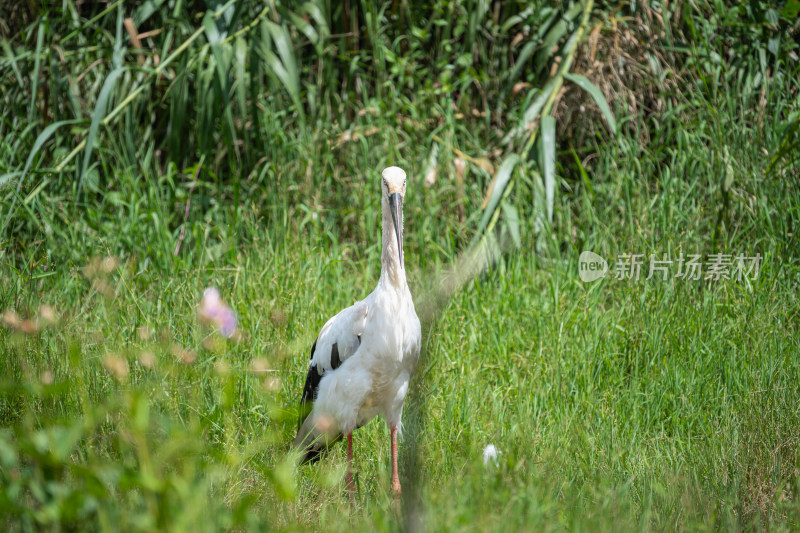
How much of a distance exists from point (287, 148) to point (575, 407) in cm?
262

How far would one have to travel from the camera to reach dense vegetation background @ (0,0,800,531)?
9.00 feet

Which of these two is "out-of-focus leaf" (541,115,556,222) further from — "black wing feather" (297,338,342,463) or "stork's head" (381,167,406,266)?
"black wing feather" (297,338,342,463)

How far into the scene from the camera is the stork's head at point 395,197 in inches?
118

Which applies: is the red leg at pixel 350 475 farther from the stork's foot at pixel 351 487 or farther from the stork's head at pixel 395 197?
the stork's head at pixel 395 197

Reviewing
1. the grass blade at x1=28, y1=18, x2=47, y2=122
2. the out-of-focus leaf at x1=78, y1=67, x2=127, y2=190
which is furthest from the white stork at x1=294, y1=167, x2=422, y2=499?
the grass blade at x1=28, y1=18, x2=47, y2=122

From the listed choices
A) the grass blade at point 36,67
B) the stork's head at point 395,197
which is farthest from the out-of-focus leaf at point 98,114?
the stork's head at point 395,197

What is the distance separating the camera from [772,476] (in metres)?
2.94

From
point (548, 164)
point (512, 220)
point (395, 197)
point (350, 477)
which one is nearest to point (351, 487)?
point (350, 477)

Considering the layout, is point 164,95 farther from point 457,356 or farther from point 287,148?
point 457,356

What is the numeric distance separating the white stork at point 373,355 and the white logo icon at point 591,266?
166cm

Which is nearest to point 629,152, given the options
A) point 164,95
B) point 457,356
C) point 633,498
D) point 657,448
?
point 457,356

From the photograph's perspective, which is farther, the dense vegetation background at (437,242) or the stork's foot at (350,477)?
the stork's foot at (350,477)

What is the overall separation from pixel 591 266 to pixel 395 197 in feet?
6.31

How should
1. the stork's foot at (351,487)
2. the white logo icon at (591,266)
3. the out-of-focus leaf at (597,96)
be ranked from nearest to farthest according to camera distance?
1. the stork's foot at (351,487)
2. the white logo icon at (591,266)
3. the out-of-focus leaf at (597,96)
